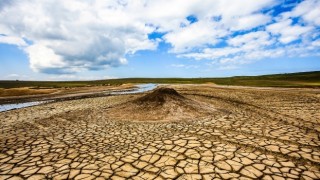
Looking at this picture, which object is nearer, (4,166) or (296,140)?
(4,166)

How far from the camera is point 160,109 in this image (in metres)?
11.6

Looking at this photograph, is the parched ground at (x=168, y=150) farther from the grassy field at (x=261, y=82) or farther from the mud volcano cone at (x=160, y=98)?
the grassy field at (x=261, y=82)

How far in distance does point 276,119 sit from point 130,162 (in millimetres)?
7563

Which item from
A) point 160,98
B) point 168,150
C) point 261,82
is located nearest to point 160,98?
point 160,98

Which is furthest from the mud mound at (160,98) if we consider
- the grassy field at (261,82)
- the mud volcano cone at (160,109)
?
the grassy field at (261,82)

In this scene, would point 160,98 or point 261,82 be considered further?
point 261,82

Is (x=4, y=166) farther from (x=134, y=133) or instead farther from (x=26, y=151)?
(x=134, y=133)

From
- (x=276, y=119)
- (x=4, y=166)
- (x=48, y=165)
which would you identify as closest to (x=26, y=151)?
(x=4, y=166)

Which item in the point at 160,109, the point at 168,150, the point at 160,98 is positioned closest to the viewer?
the point at 168,150

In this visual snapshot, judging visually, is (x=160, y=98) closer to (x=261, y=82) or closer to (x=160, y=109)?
(x=160, y=109)

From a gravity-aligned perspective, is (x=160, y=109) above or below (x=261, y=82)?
above

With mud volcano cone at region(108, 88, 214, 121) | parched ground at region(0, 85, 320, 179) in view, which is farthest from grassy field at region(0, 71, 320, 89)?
parched ground at region(0, 85, 320, 179)

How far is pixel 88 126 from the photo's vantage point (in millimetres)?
9352

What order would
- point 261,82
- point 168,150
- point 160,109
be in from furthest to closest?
point 261,82
point 160,109
point 168,150
